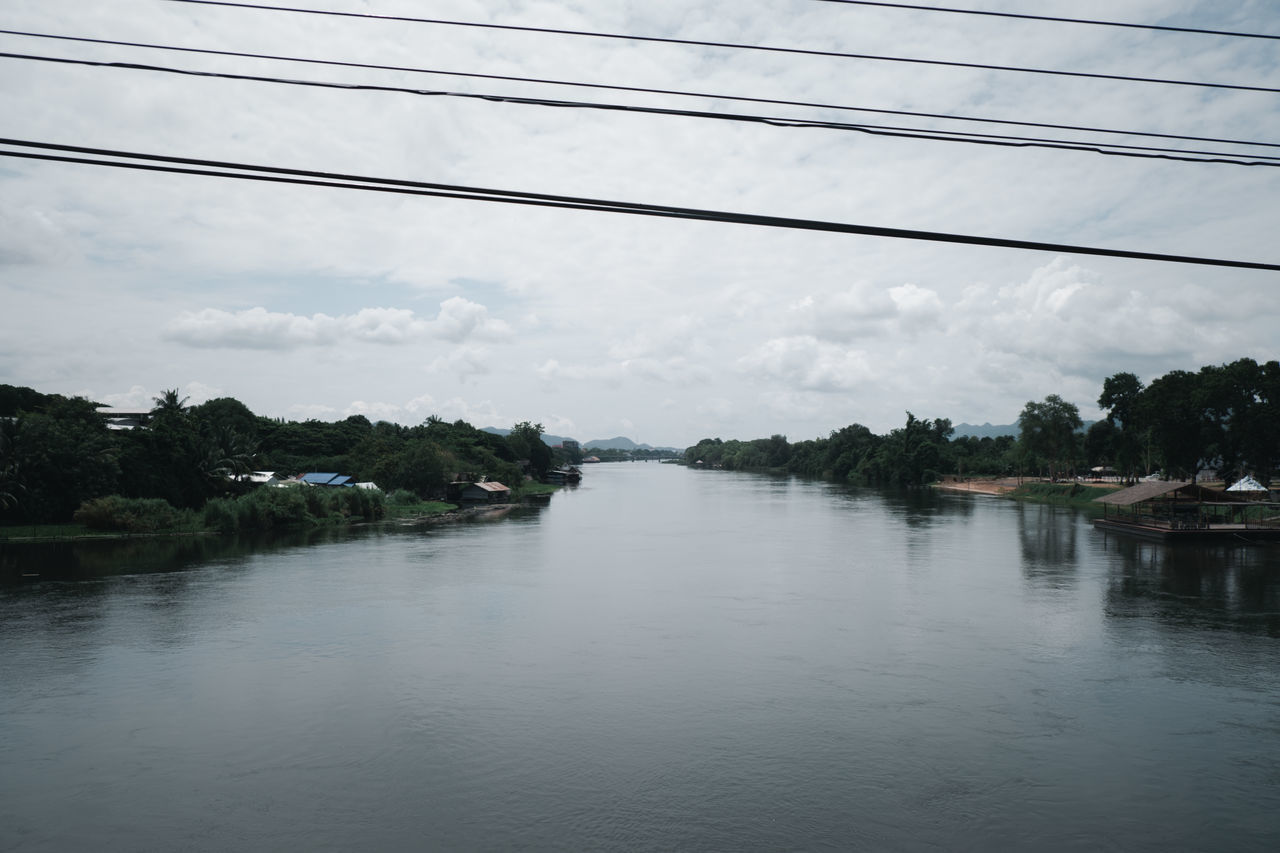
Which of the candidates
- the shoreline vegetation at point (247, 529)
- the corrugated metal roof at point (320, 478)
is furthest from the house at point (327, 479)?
the shoreline vegetation at point (247, 529)

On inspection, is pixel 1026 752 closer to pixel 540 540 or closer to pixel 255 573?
pixel 255 573

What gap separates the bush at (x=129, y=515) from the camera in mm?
42125

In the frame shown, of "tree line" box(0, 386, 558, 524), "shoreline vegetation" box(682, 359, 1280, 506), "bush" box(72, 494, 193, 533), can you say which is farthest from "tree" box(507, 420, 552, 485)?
"bush" box(72, 494, 193, 533)

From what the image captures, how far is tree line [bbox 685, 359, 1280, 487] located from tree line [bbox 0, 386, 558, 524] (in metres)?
60.9

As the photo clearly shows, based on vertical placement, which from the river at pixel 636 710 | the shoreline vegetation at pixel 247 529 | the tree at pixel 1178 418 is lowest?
the river at pixel 636 710

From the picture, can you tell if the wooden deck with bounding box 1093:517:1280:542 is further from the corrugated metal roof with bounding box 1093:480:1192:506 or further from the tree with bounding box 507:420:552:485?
the tree with bounding box 507:420:552:485

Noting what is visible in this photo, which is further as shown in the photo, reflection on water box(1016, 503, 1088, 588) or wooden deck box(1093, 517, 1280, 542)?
wooden deck box(1093, 517, 1280, 542)

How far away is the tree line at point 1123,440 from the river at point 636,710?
3421cm

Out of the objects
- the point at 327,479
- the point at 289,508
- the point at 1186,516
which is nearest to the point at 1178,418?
the point at 1186,516

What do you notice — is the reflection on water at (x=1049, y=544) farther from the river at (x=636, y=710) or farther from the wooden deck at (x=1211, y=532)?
the wooden deck at (x=1211, y=532)

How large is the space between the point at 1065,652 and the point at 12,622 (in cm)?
2984

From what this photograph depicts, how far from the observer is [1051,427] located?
90.4m

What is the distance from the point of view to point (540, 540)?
46531mm

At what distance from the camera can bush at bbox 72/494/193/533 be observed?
138 feet
